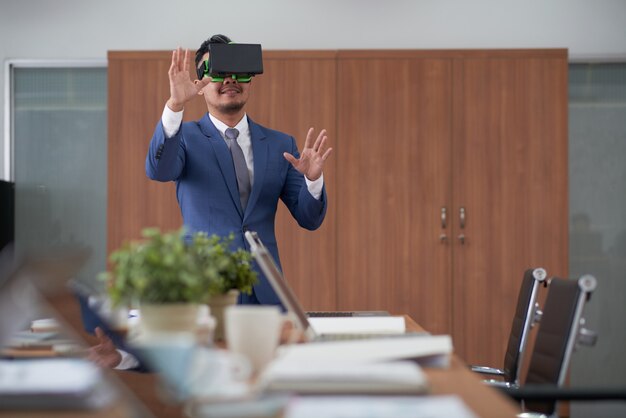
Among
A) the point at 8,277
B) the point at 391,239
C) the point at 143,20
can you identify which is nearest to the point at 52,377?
the point at 8,277

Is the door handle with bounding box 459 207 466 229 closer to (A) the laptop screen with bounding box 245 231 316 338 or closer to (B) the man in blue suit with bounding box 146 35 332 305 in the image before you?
(B) the man in blue suit with bounding box 146 35 332 305

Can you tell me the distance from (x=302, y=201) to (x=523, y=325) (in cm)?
110

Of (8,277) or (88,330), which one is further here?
(88,330)

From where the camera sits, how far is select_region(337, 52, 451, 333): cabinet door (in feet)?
19.1

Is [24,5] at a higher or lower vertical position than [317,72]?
higher

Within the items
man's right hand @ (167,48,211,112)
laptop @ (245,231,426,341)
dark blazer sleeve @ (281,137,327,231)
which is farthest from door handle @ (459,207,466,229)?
laptop @ (245,231,426,341)

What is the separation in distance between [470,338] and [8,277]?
4383 millimetres

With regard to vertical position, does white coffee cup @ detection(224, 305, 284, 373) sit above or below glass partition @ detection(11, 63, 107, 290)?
below

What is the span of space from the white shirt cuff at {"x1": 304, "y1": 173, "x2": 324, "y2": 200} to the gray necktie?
27cm

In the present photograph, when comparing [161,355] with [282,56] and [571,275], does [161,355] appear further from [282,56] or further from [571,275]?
[571,275]

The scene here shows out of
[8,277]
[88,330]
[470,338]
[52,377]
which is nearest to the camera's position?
[52,377]

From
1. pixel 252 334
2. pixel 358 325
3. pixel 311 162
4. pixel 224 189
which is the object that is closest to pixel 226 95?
pixel 224 189

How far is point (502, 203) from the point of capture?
582cm

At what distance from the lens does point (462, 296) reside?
5816 mm
